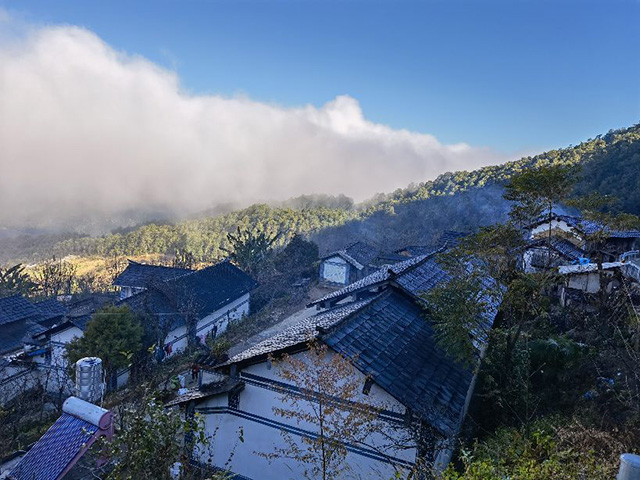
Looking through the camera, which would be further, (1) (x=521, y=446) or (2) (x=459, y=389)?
(2) (x=459, y=389)

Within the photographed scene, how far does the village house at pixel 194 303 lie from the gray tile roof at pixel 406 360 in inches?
565

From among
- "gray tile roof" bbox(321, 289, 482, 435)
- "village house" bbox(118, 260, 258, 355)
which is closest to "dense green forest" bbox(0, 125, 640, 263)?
"village house" bbox(118, 260, 258, 355)

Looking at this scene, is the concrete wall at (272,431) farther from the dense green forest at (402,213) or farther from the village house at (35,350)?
the dense green forest at (402,213)

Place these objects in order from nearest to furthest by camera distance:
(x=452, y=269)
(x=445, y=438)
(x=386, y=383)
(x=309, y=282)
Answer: (x=445, y=438)
(x=386, y=383)
(x=452, y=269)
(x=309, y=282)

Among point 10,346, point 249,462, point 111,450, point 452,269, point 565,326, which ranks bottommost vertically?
point 10,346

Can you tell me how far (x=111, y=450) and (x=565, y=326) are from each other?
18227mm

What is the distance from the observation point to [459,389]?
10328mm

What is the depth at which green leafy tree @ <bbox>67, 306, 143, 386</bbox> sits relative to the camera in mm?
17969

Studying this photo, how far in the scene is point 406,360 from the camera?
34.2ft

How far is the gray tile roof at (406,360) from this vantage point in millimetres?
8984

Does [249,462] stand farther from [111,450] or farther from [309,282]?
[309,282]

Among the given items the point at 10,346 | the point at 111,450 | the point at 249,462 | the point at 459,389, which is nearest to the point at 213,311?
the point at 10,346

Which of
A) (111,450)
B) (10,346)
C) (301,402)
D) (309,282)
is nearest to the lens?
(111,450)

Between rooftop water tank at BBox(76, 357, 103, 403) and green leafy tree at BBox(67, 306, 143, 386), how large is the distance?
3.88m
